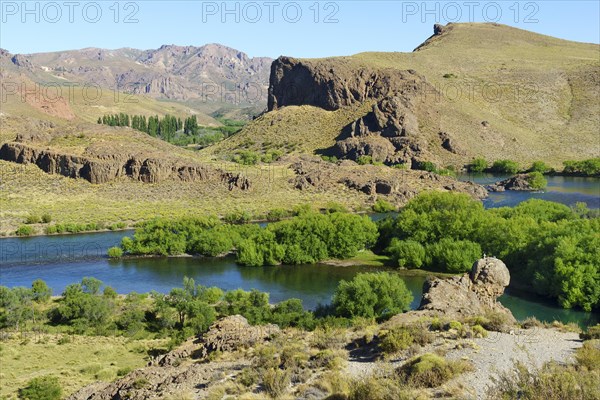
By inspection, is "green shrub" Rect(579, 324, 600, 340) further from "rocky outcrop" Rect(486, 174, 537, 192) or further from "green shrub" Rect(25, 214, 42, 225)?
"rocky outcrop" Rect(486, 174, 537, 192)

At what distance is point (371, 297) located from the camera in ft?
145

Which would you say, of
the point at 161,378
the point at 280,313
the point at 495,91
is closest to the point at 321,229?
the point at 280,313

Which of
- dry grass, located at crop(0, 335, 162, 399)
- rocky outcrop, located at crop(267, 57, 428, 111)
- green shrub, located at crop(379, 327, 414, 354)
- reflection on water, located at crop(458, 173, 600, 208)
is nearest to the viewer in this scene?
green shrub, located at crop(379, 327, 414, 354)

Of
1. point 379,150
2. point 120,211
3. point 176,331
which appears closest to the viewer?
point 176,331

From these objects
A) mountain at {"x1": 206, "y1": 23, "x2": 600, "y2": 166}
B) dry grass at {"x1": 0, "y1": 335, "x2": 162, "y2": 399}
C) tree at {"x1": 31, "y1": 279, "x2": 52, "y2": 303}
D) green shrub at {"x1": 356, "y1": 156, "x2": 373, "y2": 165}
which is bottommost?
dry grass at {"x1": 0, "y1": 335, "x2": 162, "y2": 399}

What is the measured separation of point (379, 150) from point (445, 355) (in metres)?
115

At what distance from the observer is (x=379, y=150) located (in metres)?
135

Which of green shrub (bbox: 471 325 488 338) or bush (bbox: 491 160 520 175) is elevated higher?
bush (bbox: 491 160 520 175)

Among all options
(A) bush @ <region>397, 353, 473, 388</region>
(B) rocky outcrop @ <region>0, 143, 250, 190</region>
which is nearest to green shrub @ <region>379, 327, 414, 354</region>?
(A) bush @ <region>397, 353, 473, 388</region>

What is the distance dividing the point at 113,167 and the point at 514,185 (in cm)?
7743

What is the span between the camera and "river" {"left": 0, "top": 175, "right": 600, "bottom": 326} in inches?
2105

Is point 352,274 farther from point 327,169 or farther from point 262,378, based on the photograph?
point 327,169

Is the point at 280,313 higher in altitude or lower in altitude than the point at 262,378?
lower

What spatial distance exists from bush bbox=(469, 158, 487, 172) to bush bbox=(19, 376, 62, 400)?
122640mm
